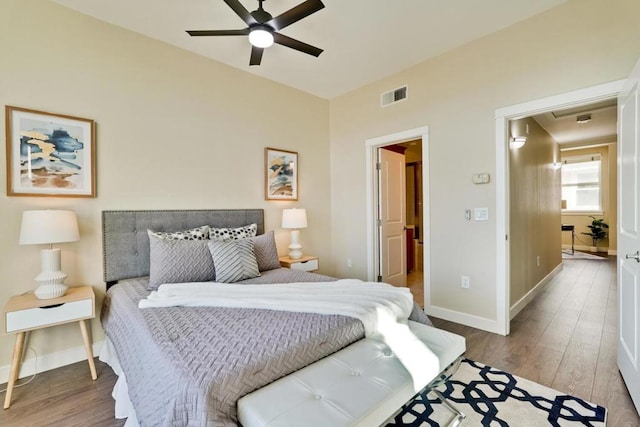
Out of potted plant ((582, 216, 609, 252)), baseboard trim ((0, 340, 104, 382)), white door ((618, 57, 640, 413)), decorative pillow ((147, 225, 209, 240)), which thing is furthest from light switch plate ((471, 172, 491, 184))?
potted plant ((582, 216, 609, 252))

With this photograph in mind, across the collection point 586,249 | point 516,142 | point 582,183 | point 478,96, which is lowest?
point 586,249

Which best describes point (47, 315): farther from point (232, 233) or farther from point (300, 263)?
point (300, 263)

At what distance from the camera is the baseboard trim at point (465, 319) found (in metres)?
2.97

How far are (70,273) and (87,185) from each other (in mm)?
764

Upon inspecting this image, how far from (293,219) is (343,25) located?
2.17 metres

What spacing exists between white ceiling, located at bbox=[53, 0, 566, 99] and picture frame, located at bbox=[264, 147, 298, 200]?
104 cm

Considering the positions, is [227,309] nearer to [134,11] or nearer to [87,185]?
[87,185]

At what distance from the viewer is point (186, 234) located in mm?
2875

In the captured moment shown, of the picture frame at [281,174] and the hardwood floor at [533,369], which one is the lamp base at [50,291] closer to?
the hardwood floor at [533,369]

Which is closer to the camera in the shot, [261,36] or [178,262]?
[261,36]

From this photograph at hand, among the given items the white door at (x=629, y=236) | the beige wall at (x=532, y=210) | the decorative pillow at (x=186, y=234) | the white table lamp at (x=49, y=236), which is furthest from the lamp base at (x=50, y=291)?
the beige wall at (x=532, y=210)

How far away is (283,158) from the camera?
4.03 meters

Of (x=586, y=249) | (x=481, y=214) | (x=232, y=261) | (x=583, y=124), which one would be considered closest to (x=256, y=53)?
(x=232, y=261)

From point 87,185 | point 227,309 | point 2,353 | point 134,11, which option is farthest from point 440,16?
point 2,353
